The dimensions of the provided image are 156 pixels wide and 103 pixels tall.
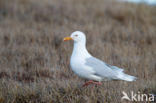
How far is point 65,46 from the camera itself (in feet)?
21.4

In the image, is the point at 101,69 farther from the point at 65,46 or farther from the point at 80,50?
the point at 65,46

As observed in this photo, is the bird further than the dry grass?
No

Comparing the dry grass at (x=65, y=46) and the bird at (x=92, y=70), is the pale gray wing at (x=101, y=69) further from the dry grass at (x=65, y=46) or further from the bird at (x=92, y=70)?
the dry grass at (x=65, y=46)

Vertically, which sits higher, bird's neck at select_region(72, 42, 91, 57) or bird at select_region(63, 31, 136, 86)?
bird's neck at select_region(72, 42, 91, 57)

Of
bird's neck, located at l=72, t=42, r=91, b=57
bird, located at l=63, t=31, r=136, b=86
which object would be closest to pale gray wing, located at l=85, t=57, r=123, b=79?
bird, located at l=63, t=31, r=136, b=86

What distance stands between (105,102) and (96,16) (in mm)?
5938

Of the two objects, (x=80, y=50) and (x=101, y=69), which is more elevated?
(x=80, y=50)

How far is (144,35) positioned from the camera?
25.2 feet

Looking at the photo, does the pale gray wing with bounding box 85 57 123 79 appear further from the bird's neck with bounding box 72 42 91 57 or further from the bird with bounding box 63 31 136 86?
the bird's neck with bounding box 72 42 91 57

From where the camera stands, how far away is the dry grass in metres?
3.81

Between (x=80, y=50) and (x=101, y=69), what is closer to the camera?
(x=101, y=69)

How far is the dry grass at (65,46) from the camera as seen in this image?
3.81 meters

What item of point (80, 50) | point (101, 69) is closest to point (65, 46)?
point (80, 50)

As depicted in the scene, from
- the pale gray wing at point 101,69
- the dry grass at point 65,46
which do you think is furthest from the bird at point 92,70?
the dry grass at point 65,46
